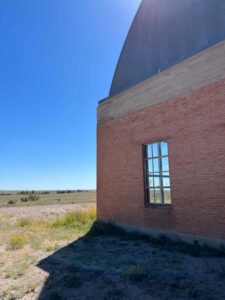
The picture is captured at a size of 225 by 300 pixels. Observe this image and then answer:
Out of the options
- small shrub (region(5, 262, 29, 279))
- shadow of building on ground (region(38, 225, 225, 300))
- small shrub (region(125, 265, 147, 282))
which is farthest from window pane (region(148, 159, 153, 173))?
small shrub (region(5, 262, 29, 279))

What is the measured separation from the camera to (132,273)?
225 inches

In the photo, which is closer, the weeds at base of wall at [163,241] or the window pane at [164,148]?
the weeds at base of wall at [163,241]

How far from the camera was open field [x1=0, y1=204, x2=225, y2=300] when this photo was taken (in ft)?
16.1

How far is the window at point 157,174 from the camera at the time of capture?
32.3ft

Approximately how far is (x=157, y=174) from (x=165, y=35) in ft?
17.5

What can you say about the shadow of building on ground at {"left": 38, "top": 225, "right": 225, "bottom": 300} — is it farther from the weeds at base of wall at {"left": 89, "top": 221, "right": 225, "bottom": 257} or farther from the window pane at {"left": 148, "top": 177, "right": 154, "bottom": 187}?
the window pane at {"left": 148, "top": 177, "right": 154, "bottom": 187}

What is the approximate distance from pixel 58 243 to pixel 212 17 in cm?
895

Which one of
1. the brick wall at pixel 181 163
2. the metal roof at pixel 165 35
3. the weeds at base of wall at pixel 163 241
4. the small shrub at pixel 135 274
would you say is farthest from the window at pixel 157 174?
the small shrub at pixel 135 274

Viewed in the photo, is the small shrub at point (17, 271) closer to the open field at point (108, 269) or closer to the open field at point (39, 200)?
the open field at point (108, 269)

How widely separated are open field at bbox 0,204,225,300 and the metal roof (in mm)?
6300

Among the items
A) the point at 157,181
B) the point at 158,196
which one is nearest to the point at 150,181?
the point at 157,181

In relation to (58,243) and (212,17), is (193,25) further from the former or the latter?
(58,243)

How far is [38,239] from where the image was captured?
400 inches

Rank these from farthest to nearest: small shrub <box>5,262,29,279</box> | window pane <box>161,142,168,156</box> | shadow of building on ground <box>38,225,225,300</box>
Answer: window pane <box>161,142,168,156</box> < small shrub <box>5,262,29,279</box> < shadow of building on ground <box>38,225,225,300</box>
